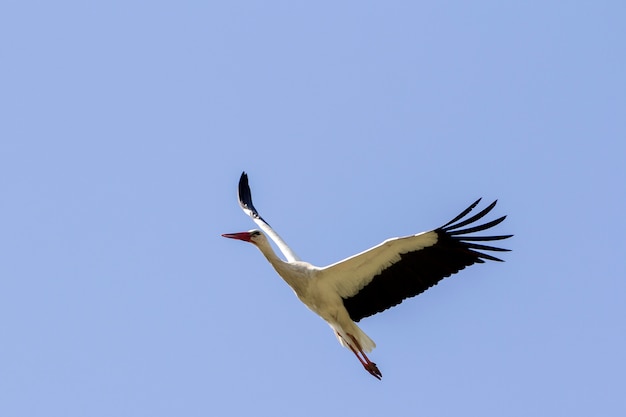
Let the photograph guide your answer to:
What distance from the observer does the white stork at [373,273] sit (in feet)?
43.4

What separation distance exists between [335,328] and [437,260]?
120cm

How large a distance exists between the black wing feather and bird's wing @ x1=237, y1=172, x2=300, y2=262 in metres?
0.92

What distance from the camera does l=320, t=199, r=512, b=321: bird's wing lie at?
1317 cm

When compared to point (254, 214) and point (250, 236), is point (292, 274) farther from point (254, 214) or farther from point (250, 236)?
point (254, 214)

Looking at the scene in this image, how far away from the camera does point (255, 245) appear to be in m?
14.0

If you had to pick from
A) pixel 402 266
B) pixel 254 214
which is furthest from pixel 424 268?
pixel 254 214

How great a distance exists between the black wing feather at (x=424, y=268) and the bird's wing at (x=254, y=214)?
3.01 ft

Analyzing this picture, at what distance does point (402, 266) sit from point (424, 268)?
203 millimetres

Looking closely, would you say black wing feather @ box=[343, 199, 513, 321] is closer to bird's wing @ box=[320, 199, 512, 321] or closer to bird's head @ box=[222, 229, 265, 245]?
bird's wing @ box=[320, 199, 512, 321]

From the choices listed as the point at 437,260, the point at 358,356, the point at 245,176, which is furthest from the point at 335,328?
the point at 245,176

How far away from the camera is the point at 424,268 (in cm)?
1351

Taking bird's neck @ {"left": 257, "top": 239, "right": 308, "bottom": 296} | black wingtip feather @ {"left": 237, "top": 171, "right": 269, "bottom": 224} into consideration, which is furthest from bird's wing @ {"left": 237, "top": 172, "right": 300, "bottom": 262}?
bird's neck @ {"left": 257, "top": 239, "right": 308, "bottom": 296}

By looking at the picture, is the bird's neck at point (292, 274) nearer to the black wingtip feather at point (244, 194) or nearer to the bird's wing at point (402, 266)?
the bird's wing at point (402, 266)

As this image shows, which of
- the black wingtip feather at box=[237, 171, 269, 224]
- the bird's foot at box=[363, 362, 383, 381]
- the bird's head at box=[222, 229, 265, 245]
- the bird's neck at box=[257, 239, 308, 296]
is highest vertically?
the black wingtip feather at box=[237, 171, 269, 224]
